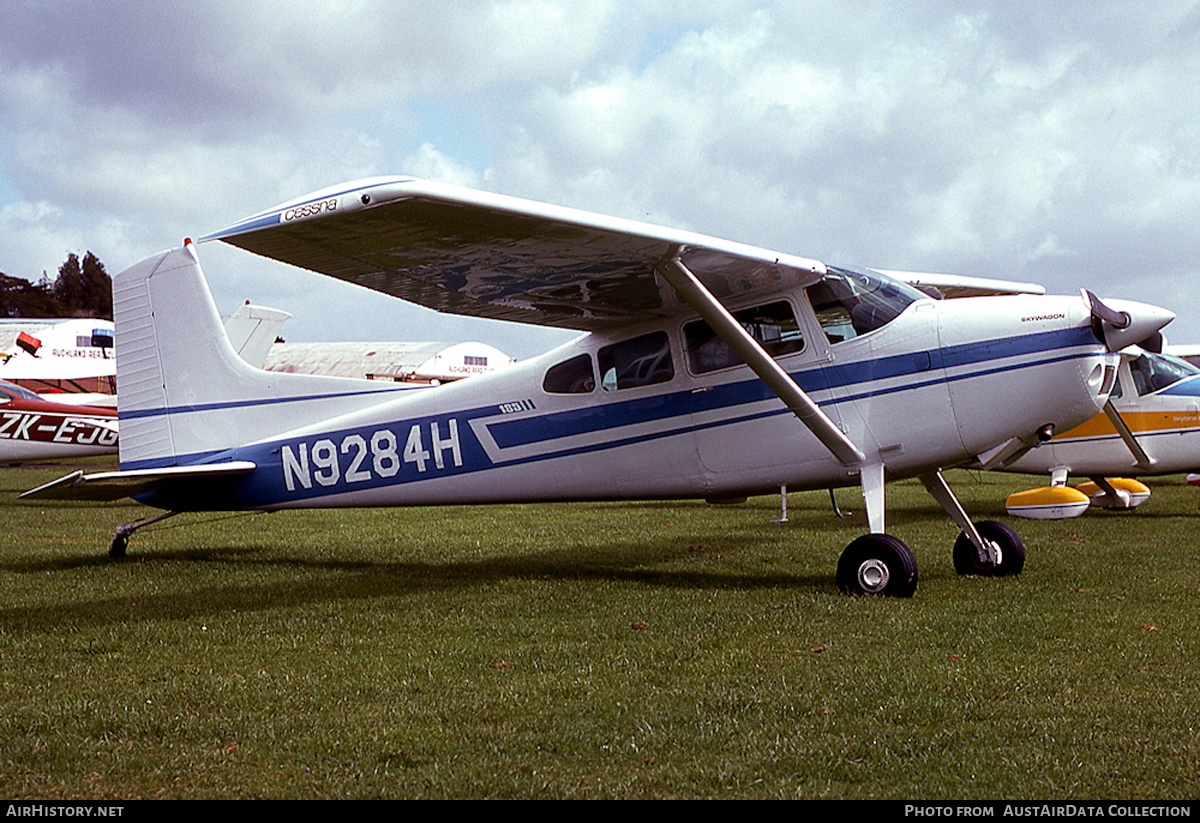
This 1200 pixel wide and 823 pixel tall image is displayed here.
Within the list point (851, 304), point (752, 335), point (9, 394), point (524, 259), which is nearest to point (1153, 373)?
point (851, 304)

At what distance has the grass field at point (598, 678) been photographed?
10.9 ft

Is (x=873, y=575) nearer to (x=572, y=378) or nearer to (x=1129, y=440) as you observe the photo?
(x=572, y=378)

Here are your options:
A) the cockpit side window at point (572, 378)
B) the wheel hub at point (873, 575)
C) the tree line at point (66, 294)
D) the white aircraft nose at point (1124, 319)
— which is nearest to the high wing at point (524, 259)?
the cockpit side window at point (572, 378)

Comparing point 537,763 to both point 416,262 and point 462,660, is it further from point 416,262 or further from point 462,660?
point 416,262

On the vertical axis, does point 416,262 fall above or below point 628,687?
above

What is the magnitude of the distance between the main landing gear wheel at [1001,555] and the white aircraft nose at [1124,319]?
1710mm

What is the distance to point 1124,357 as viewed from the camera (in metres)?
13.2

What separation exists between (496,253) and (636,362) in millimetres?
1934

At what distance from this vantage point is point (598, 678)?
184 inches

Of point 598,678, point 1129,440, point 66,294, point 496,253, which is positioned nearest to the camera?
point 598,678

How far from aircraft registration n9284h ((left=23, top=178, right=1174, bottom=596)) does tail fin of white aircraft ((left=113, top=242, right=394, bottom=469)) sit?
21mm

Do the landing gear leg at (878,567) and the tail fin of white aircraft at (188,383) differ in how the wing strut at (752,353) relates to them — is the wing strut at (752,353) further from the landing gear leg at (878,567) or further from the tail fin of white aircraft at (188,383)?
the tail fin of white aircraft at (188,383)
